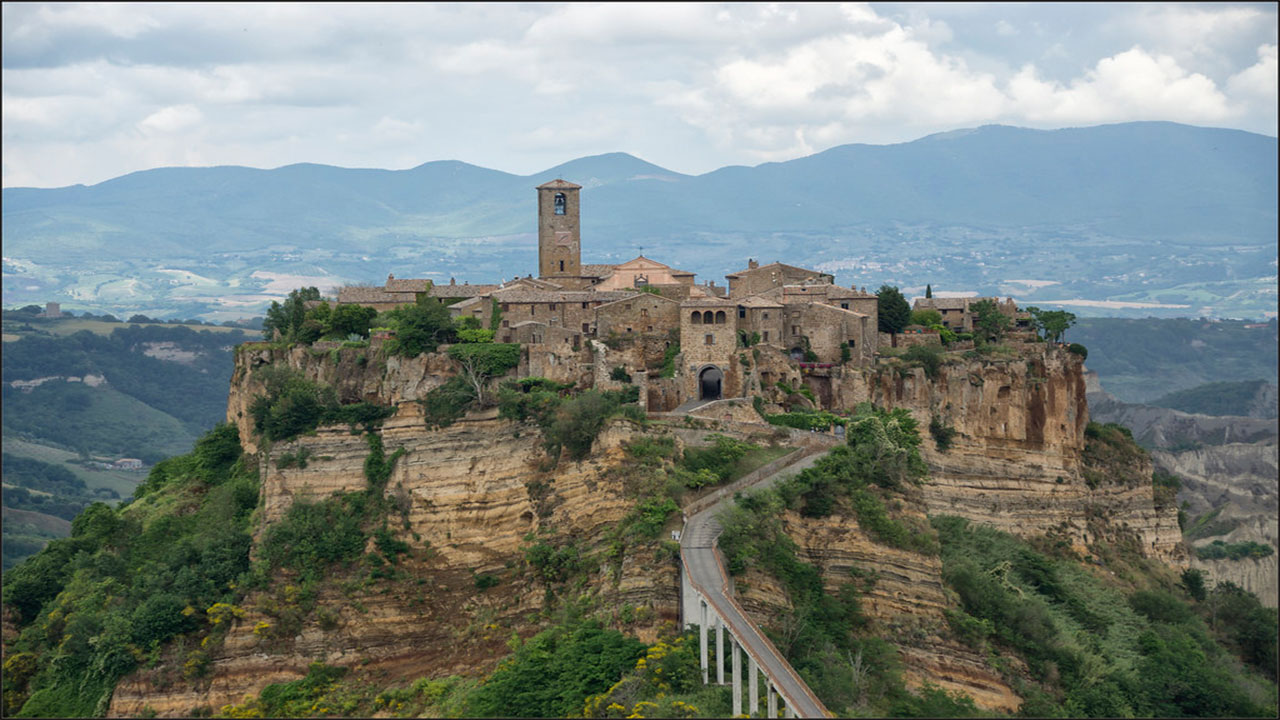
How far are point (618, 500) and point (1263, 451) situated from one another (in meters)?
91.5

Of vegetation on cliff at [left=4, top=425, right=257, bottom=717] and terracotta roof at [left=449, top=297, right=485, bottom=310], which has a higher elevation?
terracotta roof at [left=449, top=297, right=485, bottom=310]

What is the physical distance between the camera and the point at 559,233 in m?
64.7

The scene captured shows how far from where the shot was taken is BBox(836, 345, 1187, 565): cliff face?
56.9 metres

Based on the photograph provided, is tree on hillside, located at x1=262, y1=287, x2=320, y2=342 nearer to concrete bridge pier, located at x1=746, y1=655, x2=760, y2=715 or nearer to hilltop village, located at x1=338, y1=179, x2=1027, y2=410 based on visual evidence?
hilltop village, located at x1=338, y1=179, x2=1027, y2=410

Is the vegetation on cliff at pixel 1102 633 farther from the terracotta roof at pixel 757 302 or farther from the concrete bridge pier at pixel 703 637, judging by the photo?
the terracotta roof at pixel 757 302

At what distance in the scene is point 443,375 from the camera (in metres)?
52.0

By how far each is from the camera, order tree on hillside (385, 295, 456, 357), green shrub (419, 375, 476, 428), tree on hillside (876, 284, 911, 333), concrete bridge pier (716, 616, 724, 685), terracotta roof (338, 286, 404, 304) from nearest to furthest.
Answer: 1. concrete bridge pier (716, 616, 724, 685)
2. green shrub (419, 375, 476, 428)
3. tree on hillside (385, 295, 456, 357)
4. tree on hillside (876, 284, 911, 333)
5. terracotta roof (338, 286, 404, 304)

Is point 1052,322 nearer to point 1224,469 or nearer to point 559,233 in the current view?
point 559,233

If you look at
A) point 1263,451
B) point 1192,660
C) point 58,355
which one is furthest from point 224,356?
point 1192,660

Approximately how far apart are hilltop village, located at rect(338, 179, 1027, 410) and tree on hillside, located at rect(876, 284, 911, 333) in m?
0.72

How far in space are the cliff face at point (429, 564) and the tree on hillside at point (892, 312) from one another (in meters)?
17.4

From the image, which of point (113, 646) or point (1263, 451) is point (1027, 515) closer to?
point (113, 646)

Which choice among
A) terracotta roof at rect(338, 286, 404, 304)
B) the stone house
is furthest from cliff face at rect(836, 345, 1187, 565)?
terracotta roof at rect(338, 286, 404, 304)

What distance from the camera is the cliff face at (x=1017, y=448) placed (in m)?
56.9
